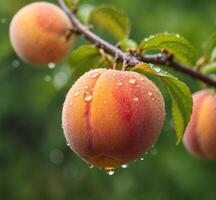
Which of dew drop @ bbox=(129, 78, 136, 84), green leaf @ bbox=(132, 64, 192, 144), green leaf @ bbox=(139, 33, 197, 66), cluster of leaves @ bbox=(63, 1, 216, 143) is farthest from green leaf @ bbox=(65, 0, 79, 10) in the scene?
dew drop @ bbox=(129, 78, 136, 84)

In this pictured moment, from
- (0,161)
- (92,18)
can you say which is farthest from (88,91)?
(0,161)

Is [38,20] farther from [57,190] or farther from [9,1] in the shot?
[57,190]

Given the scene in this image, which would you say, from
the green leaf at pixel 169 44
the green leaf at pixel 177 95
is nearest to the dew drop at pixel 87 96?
the green leaf at pixel 177 95

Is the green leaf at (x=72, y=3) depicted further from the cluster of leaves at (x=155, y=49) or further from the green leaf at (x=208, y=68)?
the green leaf at (x=208, y=68)

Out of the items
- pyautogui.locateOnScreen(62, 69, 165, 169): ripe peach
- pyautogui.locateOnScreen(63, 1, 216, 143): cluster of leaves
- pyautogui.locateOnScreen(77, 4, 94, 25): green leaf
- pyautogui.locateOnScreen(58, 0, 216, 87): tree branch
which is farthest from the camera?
pyautogui.locateOnScreen(77, 4, 94, 25): green leaf

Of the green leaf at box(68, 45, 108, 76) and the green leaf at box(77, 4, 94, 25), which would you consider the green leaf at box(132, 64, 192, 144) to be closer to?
the green leaf at box(68, 45, 108, 76)
